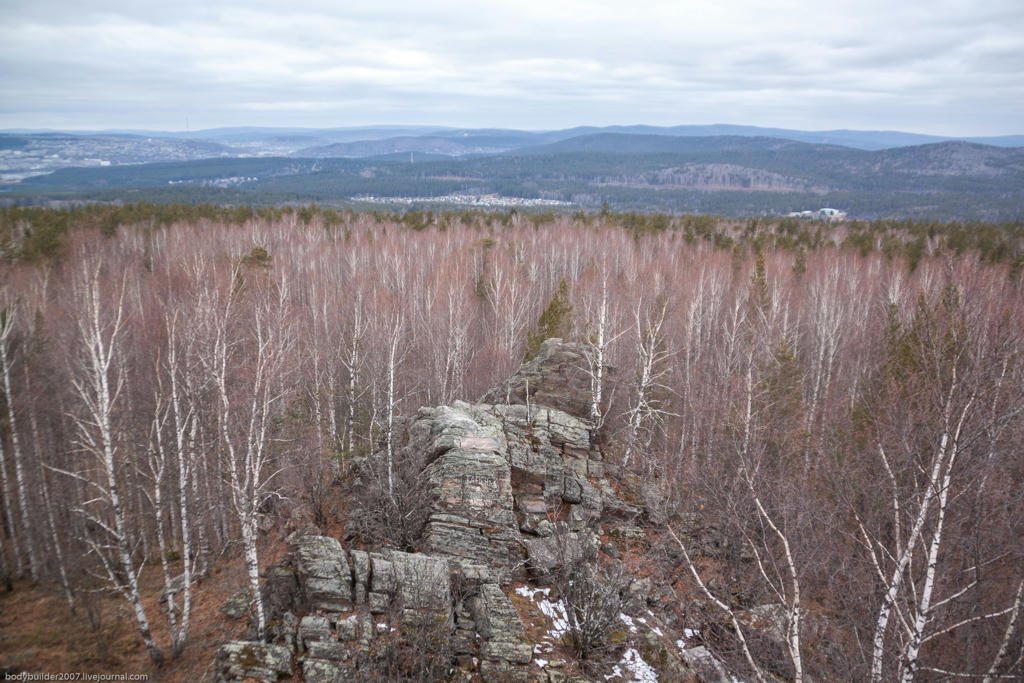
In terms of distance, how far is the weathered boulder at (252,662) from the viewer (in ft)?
31.5

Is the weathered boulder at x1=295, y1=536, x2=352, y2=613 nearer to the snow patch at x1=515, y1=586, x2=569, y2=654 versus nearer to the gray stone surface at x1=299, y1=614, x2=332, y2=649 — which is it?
the gray stone surface at x1=299, y1=614, x2=332, y2=649

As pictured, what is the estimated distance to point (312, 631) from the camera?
1055cm

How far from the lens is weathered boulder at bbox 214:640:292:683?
9602mm

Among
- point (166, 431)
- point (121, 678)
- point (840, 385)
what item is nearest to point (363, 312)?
point (166, 431)

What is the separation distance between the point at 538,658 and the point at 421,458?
6.70 meters

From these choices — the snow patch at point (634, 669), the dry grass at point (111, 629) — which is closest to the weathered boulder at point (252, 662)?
the dry grass at point (111, 629)

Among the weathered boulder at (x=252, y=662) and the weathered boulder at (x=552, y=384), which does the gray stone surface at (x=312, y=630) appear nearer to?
the weathered boulder at (x=252, y=662)

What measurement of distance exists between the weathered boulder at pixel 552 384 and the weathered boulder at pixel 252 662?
1298 cm

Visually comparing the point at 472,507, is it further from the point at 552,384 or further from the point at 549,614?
the point at 552,384

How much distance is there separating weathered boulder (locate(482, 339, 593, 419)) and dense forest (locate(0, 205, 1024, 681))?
4.82 feet

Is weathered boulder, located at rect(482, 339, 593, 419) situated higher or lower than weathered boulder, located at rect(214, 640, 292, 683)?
higher

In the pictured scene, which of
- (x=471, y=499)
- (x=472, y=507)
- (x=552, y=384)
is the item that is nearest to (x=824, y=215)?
(x=552, y=384)

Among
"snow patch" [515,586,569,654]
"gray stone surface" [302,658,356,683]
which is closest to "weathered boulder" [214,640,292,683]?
"gray stone surface" [302,658,356,683]

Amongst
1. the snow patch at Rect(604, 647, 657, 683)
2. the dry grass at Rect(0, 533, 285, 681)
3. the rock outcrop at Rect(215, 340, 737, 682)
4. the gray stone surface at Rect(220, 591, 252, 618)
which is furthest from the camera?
the gray stone surface at Rect(220, 591, 252, 618)
